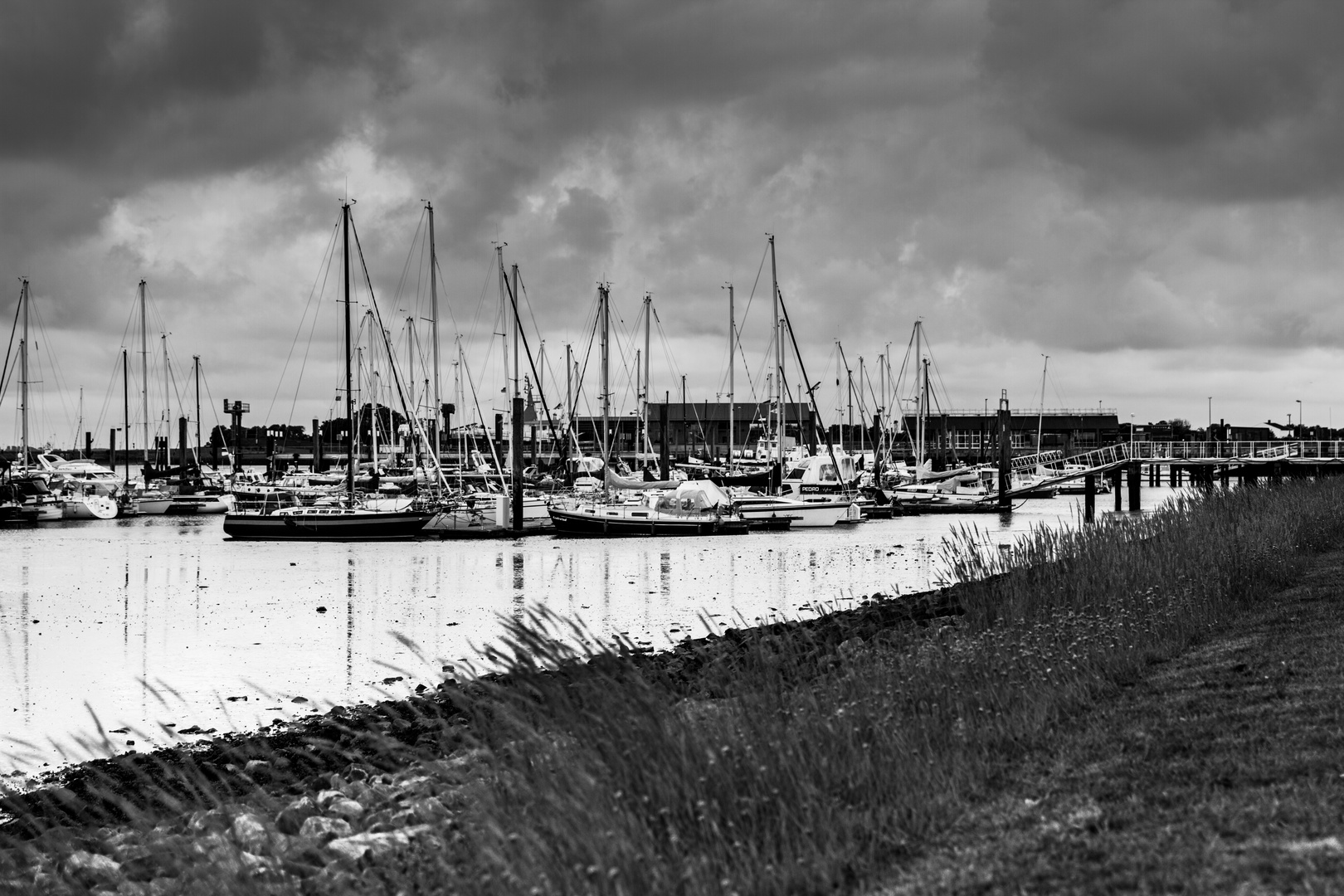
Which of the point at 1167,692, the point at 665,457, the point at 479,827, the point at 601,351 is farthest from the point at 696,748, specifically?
the point at 665,457

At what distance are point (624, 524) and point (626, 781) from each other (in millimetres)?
51332

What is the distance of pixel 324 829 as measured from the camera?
10172 millimetres

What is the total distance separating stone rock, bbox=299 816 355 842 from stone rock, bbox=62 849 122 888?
1.42 m

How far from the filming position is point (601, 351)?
7381 cm

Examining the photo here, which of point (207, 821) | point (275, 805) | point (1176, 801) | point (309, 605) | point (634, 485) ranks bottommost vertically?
point (309, 605)

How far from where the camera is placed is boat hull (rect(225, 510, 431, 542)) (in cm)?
5841

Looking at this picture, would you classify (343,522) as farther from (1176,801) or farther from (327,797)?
(1176,801)

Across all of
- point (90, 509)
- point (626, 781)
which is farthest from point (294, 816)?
point (90, 509)

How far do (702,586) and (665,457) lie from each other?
158ft

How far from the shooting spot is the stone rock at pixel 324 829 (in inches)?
391

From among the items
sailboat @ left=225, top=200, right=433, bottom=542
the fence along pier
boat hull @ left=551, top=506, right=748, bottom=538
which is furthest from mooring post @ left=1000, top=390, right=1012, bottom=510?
sailboat @ left=225, top=200, right=433, bottom=542

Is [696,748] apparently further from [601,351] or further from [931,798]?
[601,351]

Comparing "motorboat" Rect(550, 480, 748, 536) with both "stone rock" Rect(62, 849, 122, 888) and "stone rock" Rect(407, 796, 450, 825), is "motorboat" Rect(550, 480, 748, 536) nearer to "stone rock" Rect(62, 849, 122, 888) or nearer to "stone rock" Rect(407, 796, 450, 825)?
"stone rock" Rect(407, 796, 450, 825)

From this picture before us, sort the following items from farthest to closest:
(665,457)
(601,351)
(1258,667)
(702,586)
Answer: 1. (665,457)
2. (601,351)
3. (702,586)
4. (1258,667)
